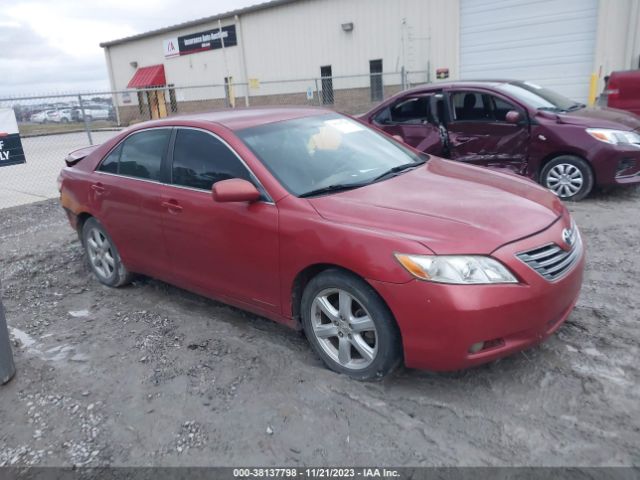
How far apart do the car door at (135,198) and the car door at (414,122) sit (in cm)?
436

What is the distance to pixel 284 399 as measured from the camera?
10.2 ft

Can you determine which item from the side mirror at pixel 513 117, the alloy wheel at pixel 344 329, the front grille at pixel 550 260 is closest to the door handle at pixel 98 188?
the alloy wheel at pixel 344 329

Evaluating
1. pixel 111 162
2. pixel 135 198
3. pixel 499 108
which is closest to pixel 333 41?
pixel 499 108

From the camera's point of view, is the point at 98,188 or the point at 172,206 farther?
the point at 98,188

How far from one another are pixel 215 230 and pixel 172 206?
1.68 ft

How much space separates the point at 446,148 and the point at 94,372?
5.55 meters

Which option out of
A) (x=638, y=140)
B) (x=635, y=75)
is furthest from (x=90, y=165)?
(x=635, y=75)

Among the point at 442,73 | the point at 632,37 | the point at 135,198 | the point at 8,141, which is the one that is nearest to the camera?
the point at 135,198

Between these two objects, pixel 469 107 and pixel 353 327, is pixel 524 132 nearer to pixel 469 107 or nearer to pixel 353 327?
pixel 469 107

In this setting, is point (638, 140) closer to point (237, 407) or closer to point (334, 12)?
point (237, 407)

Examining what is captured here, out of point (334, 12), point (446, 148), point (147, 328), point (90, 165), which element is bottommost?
point (147, 328)

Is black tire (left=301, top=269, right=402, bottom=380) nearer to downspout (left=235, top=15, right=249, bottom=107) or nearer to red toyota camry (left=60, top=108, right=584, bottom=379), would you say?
red toyota camry (left=60, top=108, right=584, bottom=379)

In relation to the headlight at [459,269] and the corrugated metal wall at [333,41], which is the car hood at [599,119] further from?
the corrugated metal wall at [333,41]

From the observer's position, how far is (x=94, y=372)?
3.58m
